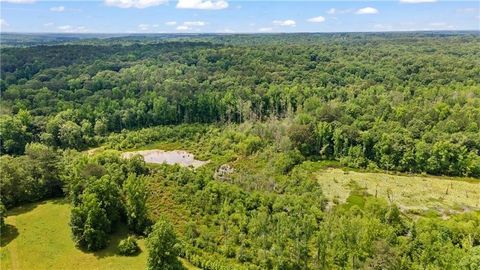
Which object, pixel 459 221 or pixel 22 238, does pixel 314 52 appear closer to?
pixel 459 221

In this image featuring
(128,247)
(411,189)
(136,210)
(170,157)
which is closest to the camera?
(128,247)

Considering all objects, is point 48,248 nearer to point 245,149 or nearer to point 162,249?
point 162,249

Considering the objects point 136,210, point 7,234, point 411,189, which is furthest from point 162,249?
point 411,189

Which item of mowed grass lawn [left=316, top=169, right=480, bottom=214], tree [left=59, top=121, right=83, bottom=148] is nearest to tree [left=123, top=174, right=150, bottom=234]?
mowed grass lawn [left=316, top=169, right=480, bottom=214]

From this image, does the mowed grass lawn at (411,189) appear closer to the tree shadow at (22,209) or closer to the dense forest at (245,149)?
the dense forest at (245,149)

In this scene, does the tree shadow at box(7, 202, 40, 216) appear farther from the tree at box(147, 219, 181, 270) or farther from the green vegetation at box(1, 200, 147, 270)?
the tree at box(147, 219, 181, 270)

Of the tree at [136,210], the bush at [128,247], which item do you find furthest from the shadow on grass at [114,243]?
the tree at [136,210]

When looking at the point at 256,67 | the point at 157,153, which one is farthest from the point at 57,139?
the point at 256,67
